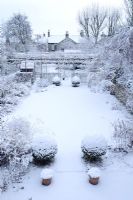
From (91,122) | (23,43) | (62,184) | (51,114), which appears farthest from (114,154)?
(23,43)

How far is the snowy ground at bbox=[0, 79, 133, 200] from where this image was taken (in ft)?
25.0

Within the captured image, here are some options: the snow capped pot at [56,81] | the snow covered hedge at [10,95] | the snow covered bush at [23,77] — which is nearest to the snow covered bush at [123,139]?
the snow covered hedge at [10,95]

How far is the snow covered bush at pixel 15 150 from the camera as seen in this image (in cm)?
836

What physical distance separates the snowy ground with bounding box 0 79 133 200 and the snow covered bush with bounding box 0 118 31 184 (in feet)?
1.19

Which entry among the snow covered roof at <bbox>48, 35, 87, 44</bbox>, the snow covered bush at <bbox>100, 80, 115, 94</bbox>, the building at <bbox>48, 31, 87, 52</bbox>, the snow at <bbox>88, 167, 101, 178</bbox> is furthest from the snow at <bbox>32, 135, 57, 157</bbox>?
the snow covered roof at <bbox>48, 35, 87, 44</bbox>

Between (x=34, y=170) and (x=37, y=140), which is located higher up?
(x=37, y=140)

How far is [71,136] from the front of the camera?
11.4m

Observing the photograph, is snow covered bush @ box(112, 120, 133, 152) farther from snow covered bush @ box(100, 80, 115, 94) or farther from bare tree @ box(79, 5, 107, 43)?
bare tree @ box(79, 5, 107, 43)

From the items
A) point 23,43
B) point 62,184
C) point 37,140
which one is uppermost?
point 23,43

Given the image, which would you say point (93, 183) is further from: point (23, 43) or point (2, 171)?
point (23, 43)

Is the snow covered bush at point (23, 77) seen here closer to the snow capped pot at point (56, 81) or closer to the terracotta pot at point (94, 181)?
the snow capped pot at point (56, 81)

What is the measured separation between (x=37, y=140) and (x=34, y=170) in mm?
912

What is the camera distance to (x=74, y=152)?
32.2ft

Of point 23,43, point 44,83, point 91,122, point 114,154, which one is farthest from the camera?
point 23,43
